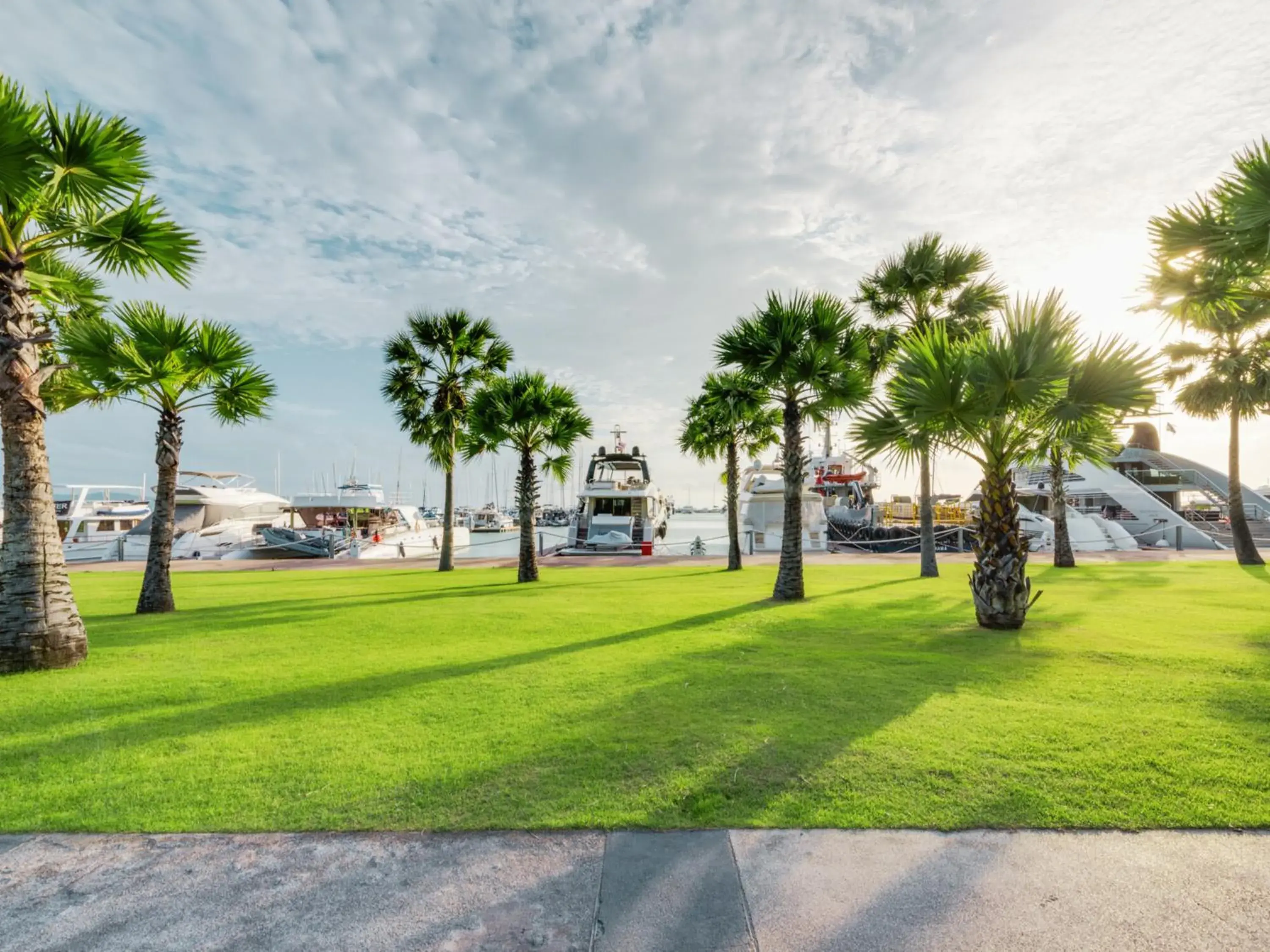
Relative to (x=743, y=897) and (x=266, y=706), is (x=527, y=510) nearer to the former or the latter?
(x=266, y=706)

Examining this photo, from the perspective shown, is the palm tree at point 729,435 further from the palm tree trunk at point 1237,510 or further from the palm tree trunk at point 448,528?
the palm tree trunk at point 1237,510

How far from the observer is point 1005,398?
7.80 m

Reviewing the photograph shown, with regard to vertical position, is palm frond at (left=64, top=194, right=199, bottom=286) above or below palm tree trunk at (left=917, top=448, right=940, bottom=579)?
above

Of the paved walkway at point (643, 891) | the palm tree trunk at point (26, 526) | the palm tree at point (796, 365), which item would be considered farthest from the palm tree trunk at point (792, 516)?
the palm tree trunk at point (26, 526)

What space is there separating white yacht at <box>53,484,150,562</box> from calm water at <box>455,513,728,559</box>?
16136 millimetres

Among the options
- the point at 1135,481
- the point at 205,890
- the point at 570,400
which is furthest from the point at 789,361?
the point at 1135,481

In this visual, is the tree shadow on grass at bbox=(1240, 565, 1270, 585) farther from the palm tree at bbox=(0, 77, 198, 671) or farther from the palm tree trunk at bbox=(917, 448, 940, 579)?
the palm tree at bbox=(0, 77, 198, 671)

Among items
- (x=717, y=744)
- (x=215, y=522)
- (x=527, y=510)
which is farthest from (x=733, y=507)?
(x=215, y=522)

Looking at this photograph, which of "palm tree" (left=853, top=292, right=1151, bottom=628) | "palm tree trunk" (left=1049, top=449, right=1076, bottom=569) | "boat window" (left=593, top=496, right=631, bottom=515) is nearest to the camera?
"palm tree" (left=853, top=292, right=1151, bottom=628)

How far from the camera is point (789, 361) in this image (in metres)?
11.8

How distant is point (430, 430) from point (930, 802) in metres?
17.5

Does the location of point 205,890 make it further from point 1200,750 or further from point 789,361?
point 789,361

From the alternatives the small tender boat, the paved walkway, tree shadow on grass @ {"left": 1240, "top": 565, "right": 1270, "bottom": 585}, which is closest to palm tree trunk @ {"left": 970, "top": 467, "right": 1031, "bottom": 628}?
the paved walkway

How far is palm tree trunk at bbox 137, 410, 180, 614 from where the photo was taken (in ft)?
33.8
